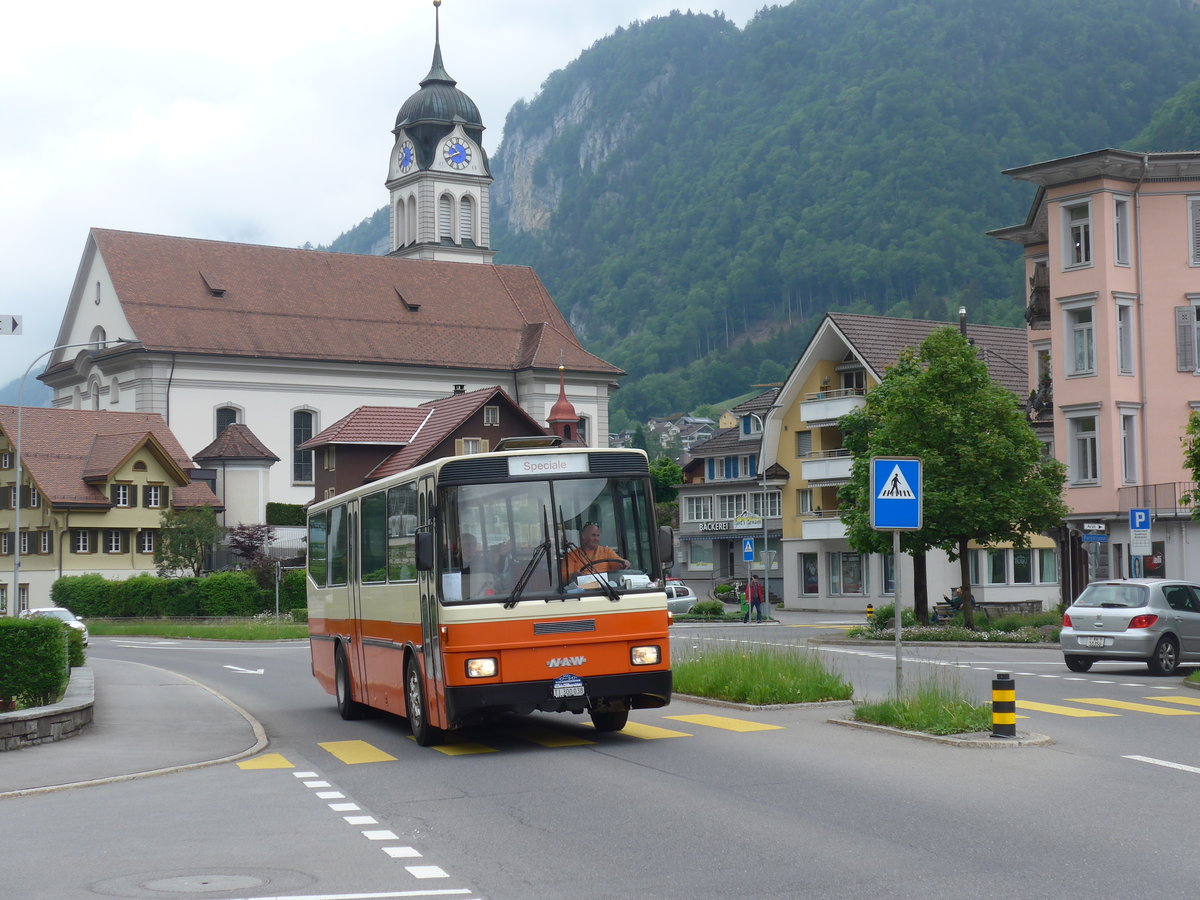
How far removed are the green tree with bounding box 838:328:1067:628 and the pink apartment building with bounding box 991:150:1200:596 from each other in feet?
16.7

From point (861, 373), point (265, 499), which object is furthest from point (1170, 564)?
point (265, 499)

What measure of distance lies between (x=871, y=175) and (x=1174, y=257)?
154m

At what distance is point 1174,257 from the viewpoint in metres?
45.4

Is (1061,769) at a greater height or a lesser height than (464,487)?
lesser

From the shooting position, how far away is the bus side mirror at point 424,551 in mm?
15023

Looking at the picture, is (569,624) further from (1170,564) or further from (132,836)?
(1170,564)

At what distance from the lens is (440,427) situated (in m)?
71.8

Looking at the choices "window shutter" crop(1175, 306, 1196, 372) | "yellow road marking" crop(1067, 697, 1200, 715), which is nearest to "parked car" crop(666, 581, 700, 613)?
"window shutter" crop(1175, 306, 1196, 372)

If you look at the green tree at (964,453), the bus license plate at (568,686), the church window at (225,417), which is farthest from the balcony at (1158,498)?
the church window at (225,417)

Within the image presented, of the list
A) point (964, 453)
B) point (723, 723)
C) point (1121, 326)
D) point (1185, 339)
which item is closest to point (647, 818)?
point (723, 723)

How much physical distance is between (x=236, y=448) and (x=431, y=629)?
2592 inches

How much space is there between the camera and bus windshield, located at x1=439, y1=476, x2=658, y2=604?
15117 millimetres

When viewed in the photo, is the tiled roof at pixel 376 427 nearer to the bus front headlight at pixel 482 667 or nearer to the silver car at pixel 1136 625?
the silver car at pixel 1136 625

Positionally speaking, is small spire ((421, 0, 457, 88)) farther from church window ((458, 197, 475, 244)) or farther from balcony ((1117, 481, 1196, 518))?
balcony ((1117, 481, 1196, 518))
